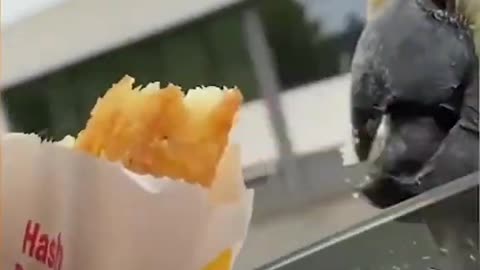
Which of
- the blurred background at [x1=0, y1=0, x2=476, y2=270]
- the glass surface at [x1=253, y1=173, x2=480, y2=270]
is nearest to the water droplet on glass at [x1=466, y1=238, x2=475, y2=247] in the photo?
the glass surface at [x1=253, y1=173, x2=480, y2=270]

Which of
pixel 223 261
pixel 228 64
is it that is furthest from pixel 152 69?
pixel 223 261

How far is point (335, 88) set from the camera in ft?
3.04

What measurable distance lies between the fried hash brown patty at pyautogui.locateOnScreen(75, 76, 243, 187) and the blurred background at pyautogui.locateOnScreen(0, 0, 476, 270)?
18.4 inches

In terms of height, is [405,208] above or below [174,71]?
below

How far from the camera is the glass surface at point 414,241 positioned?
2.10 feet

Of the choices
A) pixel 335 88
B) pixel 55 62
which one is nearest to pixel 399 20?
pixel 335 88

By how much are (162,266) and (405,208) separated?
309 millimetres

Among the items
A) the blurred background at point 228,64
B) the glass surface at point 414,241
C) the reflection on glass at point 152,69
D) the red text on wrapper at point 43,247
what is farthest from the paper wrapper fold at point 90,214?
the reflection on glass at point 152,69

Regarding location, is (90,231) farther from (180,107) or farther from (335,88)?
(335,88)

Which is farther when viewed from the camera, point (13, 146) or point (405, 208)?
point (405, 208)

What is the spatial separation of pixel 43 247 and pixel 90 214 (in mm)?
22

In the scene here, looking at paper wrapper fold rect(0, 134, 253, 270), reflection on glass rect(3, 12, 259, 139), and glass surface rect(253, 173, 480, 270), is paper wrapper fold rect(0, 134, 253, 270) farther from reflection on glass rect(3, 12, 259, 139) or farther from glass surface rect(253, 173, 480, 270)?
reflection on glass rect(3, 12, 259, 139)

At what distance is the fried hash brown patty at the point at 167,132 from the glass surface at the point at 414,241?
27 centimetres

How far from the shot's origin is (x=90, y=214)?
14.8 inches
